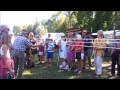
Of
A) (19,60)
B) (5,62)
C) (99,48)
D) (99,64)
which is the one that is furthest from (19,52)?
(99,64)

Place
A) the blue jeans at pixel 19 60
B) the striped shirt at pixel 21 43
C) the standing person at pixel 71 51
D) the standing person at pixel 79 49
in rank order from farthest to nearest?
1. the standing person at pixel 71 51
2. the standing person at pixel 79 49
3. the striped shirt at pixel 21 43
4. the blue jeans at pixel 19 60

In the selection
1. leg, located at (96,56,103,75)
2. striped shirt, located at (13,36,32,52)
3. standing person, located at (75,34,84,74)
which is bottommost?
leg, located at (96,56,103,75)

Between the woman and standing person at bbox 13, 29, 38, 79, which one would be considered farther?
standing person at bbox 13, 29, 38, 79

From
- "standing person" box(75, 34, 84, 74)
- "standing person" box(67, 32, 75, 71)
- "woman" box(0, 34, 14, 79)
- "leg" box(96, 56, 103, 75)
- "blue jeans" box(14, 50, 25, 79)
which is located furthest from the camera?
"standing person" box(67, 32, 75, 71)

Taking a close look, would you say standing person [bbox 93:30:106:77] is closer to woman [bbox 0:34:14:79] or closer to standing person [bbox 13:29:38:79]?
standing person [bbox 13:29:38:79]

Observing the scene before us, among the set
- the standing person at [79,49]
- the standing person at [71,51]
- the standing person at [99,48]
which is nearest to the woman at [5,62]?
the standing person at [99,48]

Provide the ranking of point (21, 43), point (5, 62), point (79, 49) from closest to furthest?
point (5, 62) < point (21, 43) < point (79, 49)

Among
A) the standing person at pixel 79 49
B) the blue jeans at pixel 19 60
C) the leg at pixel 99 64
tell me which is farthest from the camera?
the standing person at pixel 79 49

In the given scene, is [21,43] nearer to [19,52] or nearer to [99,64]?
[19,52]

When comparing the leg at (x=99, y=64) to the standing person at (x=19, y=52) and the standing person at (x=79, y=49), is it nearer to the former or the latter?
the standing person at (x=79, y=49)

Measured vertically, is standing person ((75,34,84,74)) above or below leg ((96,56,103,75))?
above

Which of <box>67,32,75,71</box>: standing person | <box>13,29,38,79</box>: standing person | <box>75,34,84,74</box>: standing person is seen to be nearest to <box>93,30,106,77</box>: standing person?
<box>75,34,84,74</box>: standing person

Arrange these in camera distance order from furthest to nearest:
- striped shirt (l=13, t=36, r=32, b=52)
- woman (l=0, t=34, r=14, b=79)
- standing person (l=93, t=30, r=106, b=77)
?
standing person (l=93, t=30, r=106, b=77), striped shirt (l=13, t=36, r=32, b=52), woman (l=0, t=34, r=14, b=79)

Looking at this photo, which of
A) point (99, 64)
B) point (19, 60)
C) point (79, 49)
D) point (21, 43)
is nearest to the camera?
point (19, 60)
